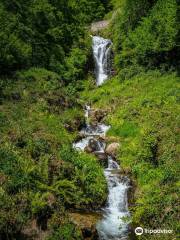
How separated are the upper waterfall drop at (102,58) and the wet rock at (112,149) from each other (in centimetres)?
1668

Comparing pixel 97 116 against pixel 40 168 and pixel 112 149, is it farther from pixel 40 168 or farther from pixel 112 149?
→ pixel 40 168

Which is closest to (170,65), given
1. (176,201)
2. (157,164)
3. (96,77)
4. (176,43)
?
(176,43)

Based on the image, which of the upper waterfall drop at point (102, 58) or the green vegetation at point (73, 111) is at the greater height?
the upper waterfall drop at point (102, 58)

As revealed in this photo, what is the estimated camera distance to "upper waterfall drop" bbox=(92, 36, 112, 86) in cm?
4596

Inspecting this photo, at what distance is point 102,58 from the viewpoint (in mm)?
47750

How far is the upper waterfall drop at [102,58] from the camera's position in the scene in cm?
4596

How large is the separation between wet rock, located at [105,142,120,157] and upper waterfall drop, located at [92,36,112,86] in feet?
54.7

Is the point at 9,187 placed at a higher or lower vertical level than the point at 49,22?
lower

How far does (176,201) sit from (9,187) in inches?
274

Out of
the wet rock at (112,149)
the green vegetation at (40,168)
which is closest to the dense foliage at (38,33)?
the green vegetation at (40,168)

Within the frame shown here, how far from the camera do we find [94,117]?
115 ft

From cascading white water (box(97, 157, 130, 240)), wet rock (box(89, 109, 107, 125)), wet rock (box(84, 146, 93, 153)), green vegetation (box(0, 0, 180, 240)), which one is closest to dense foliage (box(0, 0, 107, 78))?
green vegetation (box(0, 0, 180, 240))

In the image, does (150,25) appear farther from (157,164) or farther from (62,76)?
(157,164)

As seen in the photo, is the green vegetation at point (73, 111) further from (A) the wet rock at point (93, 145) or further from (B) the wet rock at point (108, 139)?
(A) the wet rock at point (93, 145)
